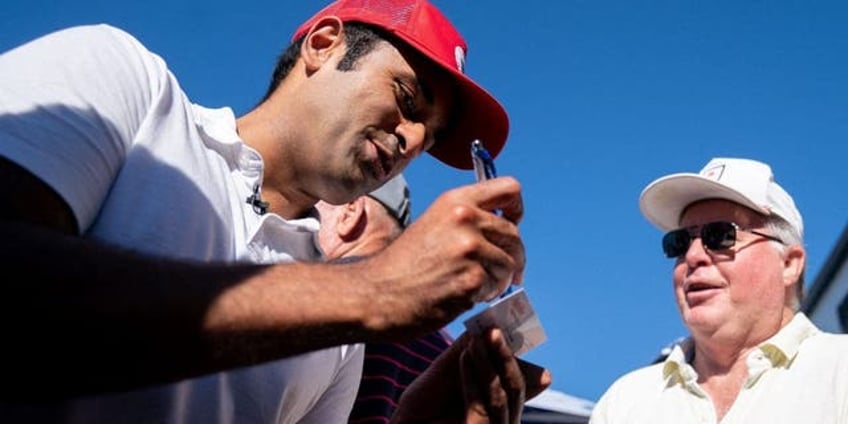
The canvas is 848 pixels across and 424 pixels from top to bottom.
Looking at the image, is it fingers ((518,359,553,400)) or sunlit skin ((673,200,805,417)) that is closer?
fingers ((518,359,553,400))

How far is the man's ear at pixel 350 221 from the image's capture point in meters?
4.18

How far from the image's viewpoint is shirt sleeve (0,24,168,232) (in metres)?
1.31

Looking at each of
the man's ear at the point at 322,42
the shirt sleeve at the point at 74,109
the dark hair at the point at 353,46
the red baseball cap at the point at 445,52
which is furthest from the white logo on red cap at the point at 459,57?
the shirt sleeve at the point at 74,109

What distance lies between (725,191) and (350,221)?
1.81 m

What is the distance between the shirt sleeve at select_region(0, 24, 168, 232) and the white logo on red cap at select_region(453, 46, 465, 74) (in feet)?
3.41

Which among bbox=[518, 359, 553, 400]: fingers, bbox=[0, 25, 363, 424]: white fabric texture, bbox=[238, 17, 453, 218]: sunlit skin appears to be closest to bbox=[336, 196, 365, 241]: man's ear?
bbox=[238, 17, 453, 218]: sunlit skin

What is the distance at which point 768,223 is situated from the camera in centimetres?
421

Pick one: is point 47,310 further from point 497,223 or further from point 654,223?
point 654,223

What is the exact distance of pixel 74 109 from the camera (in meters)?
1.40

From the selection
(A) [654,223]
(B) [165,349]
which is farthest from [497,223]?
(A) [654,223]

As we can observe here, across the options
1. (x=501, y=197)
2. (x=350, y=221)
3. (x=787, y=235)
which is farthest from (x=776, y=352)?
(x=501, y=197)

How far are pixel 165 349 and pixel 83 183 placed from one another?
1.22 ft

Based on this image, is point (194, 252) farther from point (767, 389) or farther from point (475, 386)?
point (767, 389)

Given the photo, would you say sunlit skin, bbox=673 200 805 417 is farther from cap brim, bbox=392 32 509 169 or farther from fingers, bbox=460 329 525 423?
fingers, bbox=460 329 525 423
